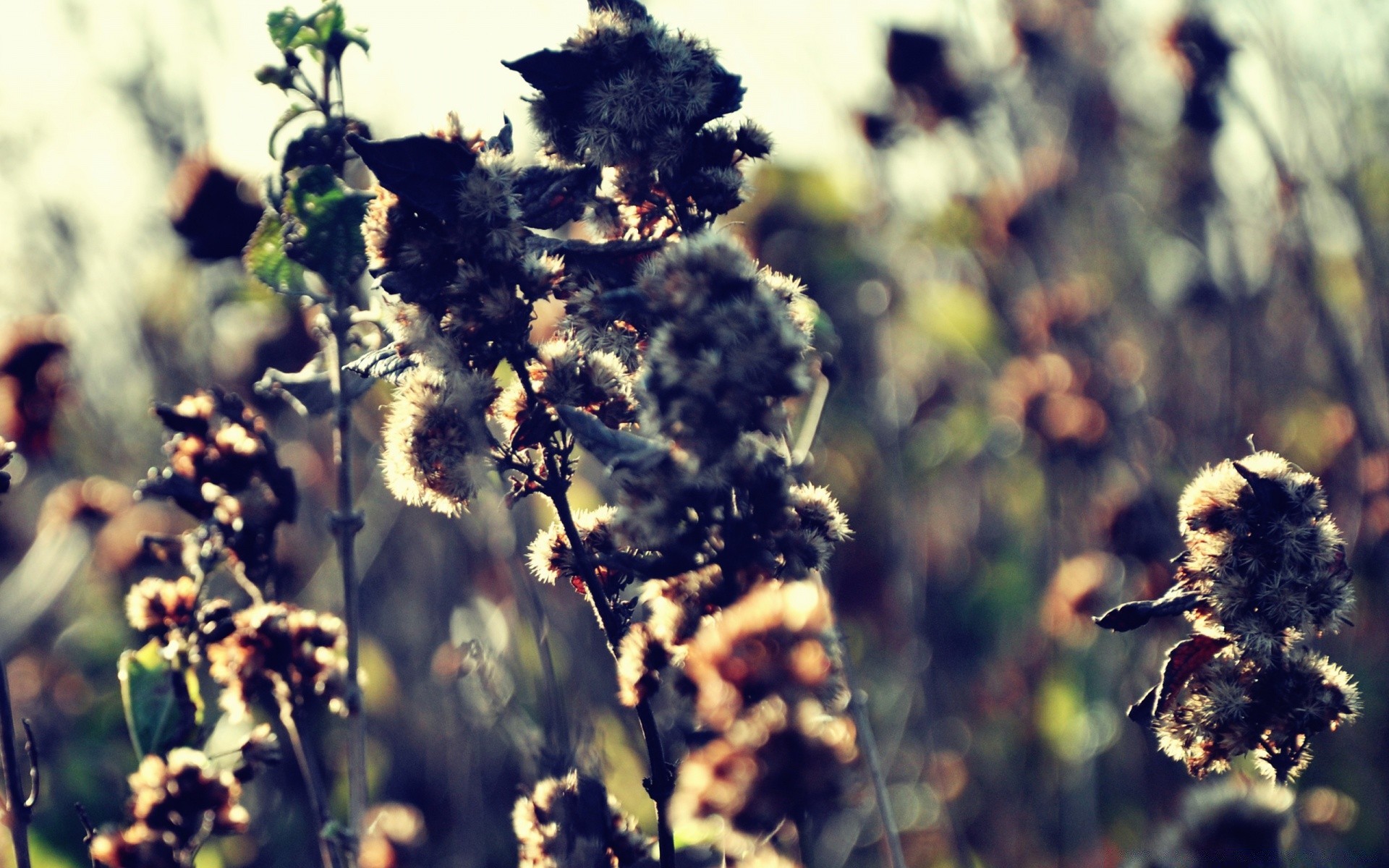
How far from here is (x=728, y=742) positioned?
81 centimetres

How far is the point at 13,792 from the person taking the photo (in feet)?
4.71

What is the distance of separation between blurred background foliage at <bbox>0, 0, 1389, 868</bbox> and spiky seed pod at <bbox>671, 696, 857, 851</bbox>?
55.6 inches

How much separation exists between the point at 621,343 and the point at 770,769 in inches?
22.0

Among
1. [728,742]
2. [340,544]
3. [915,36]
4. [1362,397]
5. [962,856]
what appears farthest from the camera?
[915,36]

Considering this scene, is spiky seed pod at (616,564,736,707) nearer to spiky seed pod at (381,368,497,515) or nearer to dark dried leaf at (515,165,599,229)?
spiky seed pod at (381,368,497,515)

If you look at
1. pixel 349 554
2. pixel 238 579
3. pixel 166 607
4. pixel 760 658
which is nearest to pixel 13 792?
pixel 166 607

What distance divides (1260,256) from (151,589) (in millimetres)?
4835

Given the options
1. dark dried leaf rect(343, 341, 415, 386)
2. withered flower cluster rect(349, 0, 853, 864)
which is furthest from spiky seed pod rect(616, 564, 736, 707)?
dark dried leaf rect(343, 341, 415, 386)

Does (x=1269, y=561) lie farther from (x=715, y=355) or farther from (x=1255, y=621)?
(x=715, y=355)

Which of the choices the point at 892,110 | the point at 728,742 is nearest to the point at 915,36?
the point at 892,110

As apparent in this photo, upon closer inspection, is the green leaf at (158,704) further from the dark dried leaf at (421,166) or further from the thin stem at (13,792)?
the dark dried leaf at (421,166)

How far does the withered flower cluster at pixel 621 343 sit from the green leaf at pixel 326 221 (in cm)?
27

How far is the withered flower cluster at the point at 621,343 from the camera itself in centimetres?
98

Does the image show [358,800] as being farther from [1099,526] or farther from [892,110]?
[892,110]
